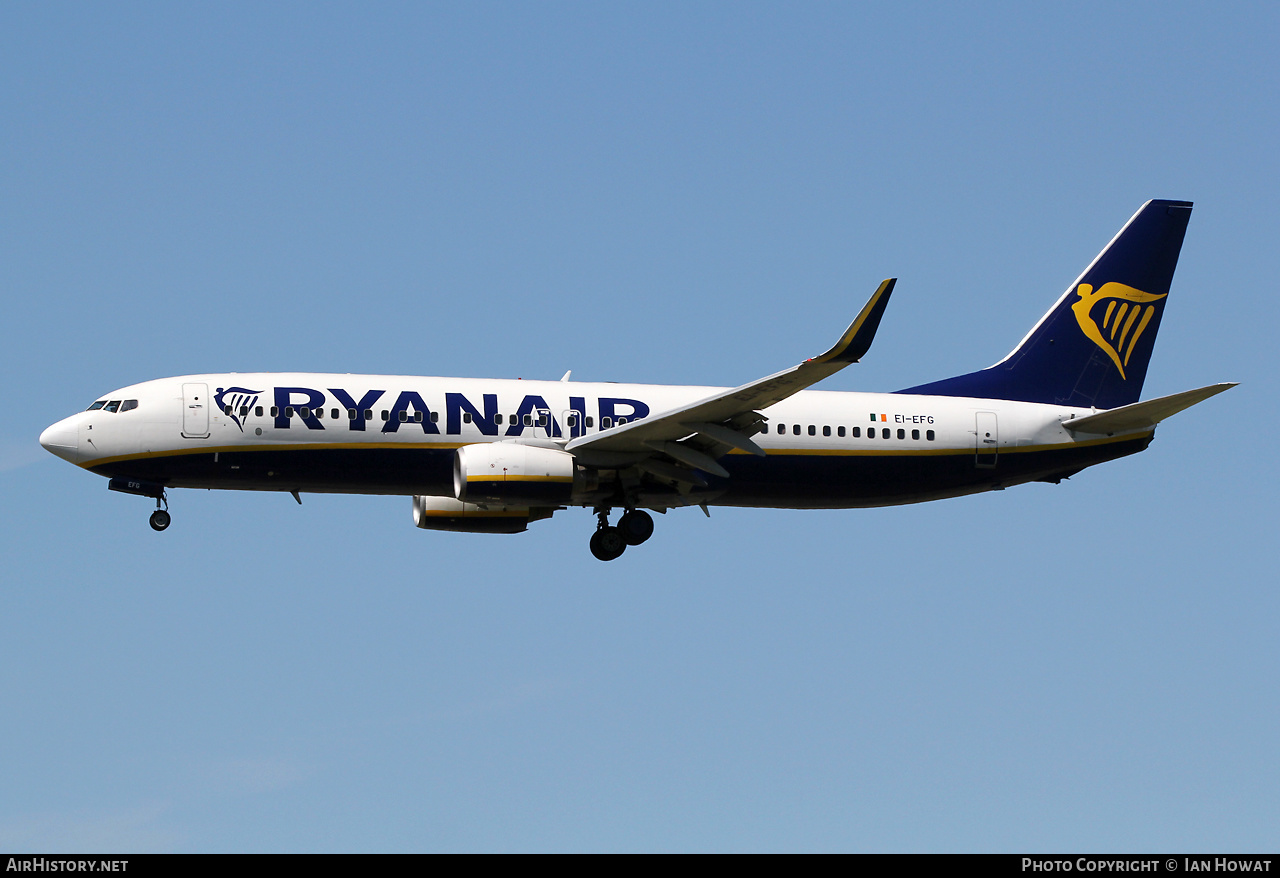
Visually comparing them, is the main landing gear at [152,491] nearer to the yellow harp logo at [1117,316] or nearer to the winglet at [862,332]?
the winglet at [862,332]

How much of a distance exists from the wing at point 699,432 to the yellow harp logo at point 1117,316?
506 inches

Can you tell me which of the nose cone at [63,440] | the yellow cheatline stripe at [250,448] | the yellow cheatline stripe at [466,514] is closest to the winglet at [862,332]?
the yellow cheatline stripe at [250,448]

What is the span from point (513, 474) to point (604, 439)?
7.91 ft

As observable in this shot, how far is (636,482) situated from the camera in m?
41.9

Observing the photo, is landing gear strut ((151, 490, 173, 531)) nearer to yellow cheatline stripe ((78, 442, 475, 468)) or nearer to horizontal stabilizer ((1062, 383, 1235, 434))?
yellow cheatline stripe ((78, 442, 475, 468))

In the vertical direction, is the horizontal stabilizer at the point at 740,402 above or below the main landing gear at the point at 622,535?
above

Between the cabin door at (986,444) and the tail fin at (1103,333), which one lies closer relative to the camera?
the cabin door at (986,444)

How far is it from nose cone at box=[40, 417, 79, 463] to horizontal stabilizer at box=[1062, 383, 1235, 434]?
2625 cm

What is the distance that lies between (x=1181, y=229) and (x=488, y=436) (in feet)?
74.3

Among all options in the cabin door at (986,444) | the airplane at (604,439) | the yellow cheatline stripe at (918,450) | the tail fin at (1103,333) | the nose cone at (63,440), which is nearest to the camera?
the airplane at (604,439)

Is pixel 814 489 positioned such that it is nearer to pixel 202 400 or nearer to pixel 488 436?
pixel 488 436

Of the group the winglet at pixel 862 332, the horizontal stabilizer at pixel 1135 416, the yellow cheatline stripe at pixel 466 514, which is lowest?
the yellow cheatline stripe at pixel 466 514

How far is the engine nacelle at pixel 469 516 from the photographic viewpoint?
4531cm
